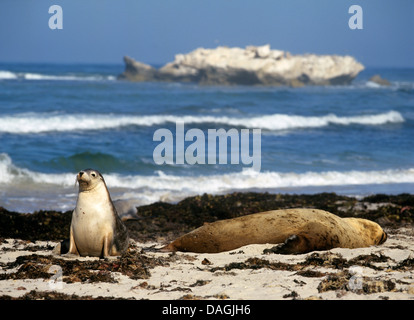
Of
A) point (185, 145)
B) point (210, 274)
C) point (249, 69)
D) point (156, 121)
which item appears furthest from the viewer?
point (249, 69)

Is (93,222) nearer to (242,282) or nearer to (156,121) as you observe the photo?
(242,282)

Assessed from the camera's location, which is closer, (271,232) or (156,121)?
(271,232)

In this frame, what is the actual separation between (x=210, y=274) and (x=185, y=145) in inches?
614

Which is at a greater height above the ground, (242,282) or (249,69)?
(249,69)

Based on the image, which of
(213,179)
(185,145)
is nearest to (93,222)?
(213,179)

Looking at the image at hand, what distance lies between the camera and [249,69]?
59906 mm

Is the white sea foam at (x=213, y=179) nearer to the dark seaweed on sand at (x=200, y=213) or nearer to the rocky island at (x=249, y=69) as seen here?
the dark seaweed on sand at (x=200, y=213)

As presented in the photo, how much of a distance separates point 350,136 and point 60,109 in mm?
14759

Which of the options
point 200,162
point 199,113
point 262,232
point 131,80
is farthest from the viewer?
point 131,80

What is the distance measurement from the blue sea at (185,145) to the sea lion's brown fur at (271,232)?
5071mm

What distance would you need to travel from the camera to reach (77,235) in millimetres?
7117

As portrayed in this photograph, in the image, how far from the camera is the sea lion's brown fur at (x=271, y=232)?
7746 mm
